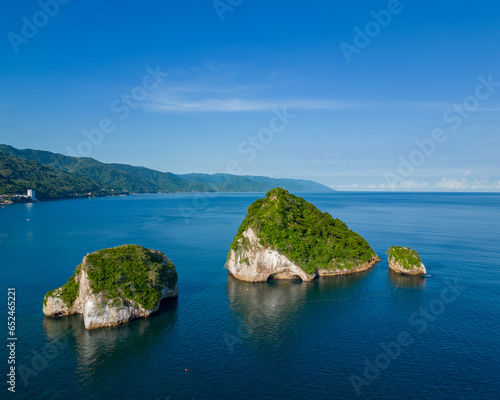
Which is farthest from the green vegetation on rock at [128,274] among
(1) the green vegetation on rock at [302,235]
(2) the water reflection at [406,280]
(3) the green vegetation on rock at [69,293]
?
(2) the water reflection at [406,280]

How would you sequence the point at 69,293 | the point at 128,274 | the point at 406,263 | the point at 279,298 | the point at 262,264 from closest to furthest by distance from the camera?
the point at 128,274, the point at 69,293, the point at 279,298, the point at 262,264, the point at 406,263

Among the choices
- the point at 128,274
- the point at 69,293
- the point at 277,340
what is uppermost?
the point at 128,274

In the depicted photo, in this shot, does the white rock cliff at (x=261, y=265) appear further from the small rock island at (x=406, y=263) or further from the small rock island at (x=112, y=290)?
the small rock island at (x=406, y=263)

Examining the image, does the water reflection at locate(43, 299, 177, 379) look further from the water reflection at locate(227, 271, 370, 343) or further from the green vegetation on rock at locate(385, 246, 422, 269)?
the green vegetation on rock at locate(385, 246, 422, 269)

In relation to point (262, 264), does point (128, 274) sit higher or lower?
higher

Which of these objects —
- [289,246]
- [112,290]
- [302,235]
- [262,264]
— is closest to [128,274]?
[112,290]

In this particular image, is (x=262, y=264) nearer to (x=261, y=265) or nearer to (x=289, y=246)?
(x=261, y=265)
